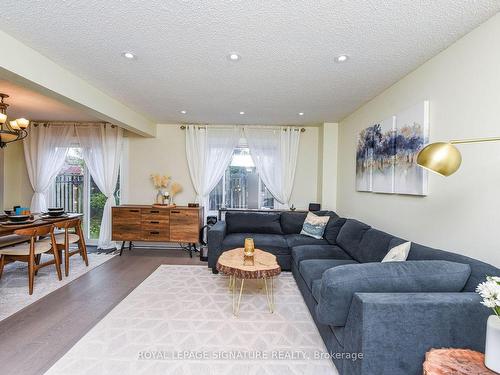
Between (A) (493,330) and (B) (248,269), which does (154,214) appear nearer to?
(B) (248,269)

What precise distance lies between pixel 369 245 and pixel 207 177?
3.13 m

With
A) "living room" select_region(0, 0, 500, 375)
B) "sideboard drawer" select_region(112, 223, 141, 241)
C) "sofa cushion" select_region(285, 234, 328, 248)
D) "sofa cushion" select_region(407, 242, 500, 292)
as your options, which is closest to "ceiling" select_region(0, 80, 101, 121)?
"living room" select_region(0, 0, 500, 375)

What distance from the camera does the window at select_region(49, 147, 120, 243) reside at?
16.4 feet

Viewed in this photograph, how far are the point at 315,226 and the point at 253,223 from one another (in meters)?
1.03

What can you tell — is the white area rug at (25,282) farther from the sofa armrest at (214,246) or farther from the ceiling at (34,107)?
the ceiling at (34,107)

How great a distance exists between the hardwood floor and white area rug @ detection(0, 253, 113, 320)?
0.12m

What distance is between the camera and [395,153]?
2629 millimetres

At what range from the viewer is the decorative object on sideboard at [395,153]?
7.41 feet

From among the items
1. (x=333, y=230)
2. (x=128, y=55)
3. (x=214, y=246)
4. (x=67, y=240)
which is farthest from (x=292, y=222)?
(x=67, y=240)

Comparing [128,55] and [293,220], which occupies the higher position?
[128,55]

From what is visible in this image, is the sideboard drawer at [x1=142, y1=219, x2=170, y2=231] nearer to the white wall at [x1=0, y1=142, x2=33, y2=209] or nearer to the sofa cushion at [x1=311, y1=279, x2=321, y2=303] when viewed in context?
the white wall at [x1=0, y1=142, x2=33, y2=209]

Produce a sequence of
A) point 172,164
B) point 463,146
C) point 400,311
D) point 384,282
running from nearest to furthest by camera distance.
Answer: point 400,311 < point 384,282 < point 463,146 < point 172,164

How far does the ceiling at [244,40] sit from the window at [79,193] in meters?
2.74

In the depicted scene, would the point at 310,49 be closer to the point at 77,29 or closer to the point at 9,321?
the point at 77,29
